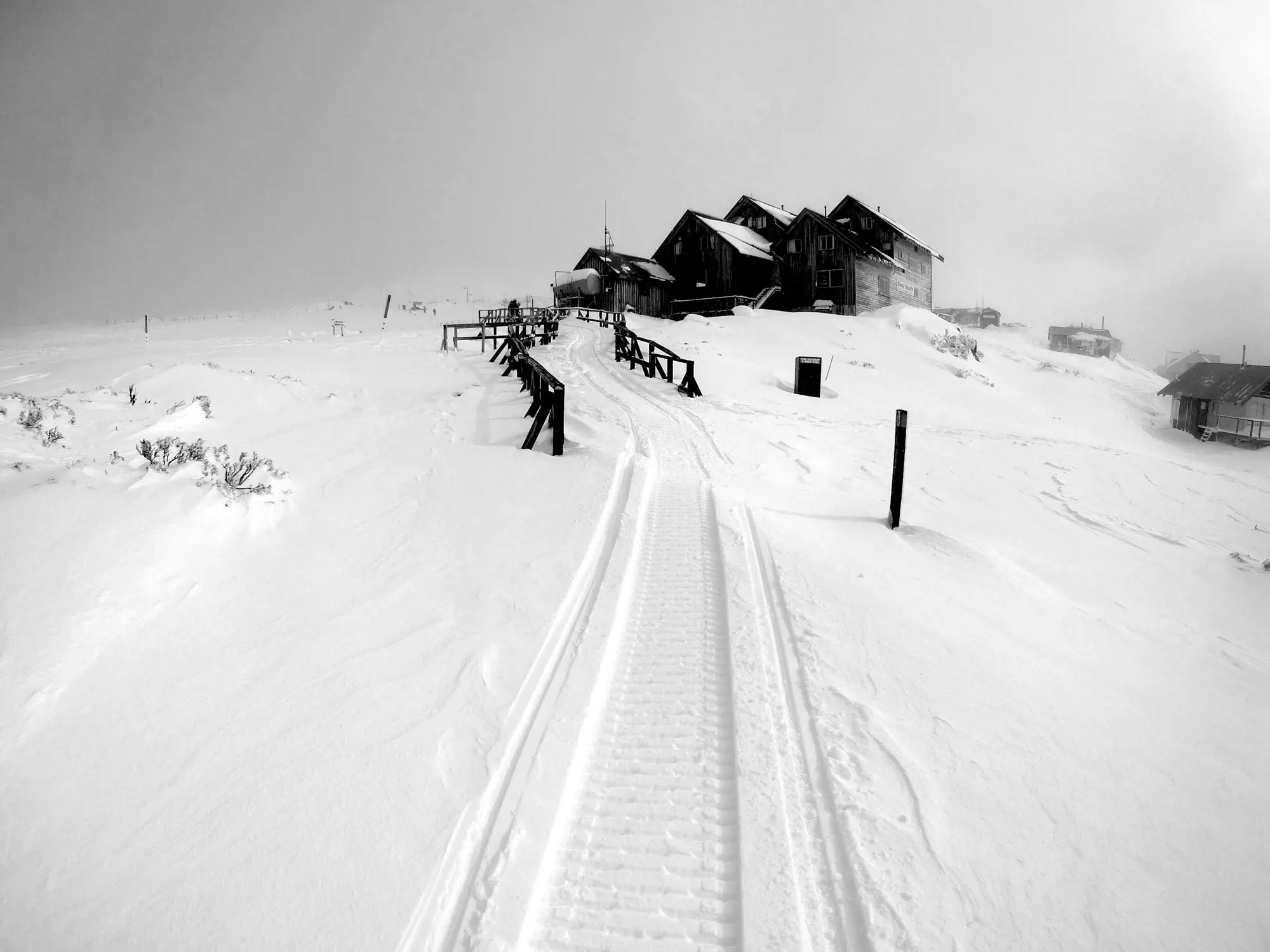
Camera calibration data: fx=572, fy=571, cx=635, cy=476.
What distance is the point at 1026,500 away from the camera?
10031mm

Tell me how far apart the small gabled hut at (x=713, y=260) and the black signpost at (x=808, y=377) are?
2014cm

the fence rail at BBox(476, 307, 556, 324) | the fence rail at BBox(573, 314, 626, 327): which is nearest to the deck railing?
the fence rail at BBox(573, 314, 626, 327)

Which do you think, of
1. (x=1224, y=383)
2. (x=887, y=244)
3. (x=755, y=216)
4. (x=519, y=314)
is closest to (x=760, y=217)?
(x=755, y=216)

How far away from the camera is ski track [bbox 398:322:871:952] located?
2.63 meters

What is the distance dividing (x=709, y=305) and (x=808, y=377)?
22.5 meters

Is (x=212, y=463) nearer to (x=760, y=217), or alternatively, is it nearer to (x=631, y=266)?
(x=631, y=266)

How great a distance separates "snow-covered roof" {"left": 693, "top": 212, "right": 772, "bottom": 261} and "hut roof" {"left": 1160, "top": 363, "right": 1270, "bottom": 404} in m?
23.4

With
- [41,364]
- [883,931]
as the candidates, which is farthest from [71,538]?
[41,364]

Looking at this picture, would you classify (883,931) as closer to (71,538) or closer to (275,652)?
(275,652)

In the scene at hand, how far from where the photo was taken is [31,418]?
6.01m

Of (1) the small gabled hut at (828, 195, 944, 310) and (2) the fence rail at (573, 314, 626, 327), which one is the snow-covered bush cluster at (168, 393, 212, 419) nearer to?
(2) the fence rail at (573, 314, 626, 327)

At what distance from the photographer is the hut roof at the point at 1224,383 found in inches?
1055

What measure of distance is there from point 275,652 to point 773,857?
3.72 m

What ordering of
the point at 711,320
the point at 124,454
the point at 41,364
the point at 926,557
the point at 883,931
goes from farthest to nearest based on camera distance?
the point at 711,320 → the point at 41,364 → the point at 926,557 → the point at 124,454 → the point at 883,931
